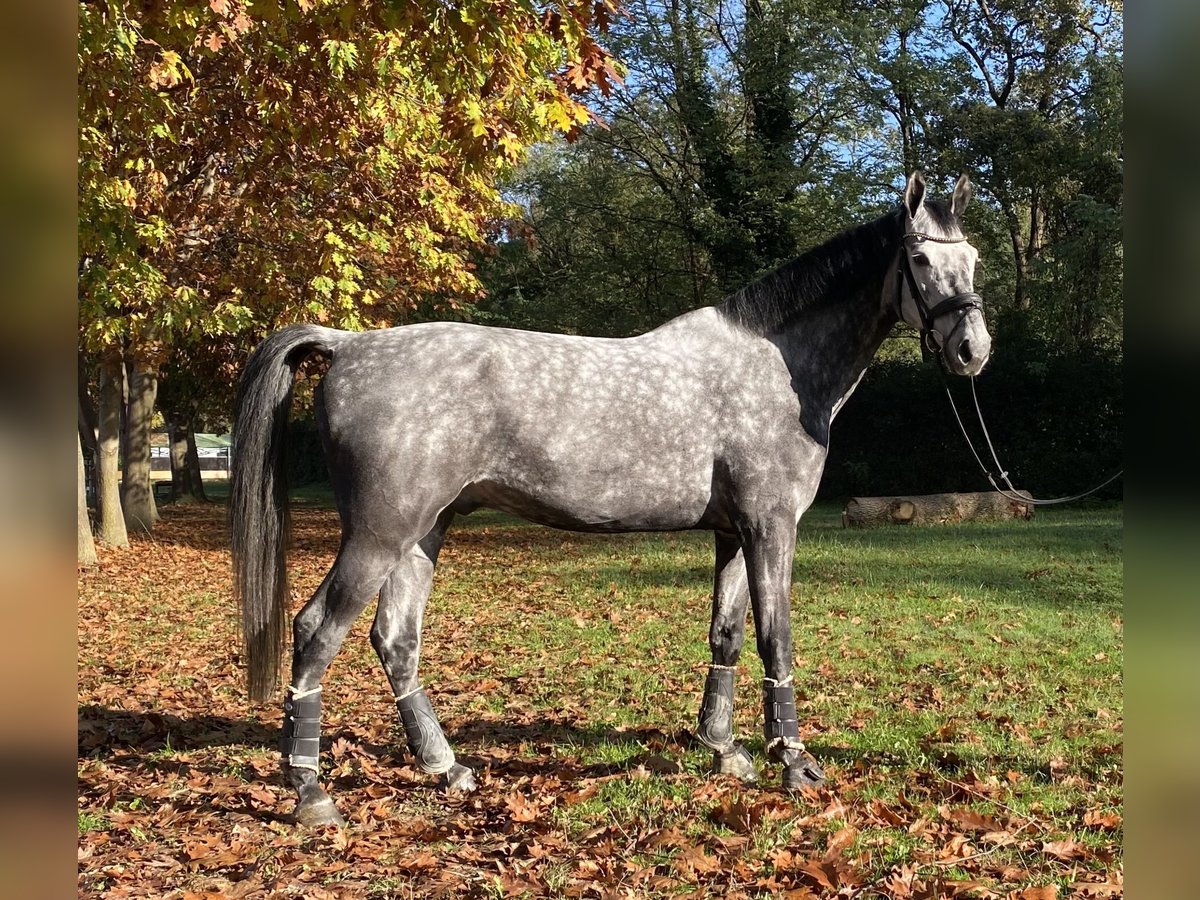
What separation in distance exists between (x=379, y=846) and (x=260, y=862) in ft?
1.47

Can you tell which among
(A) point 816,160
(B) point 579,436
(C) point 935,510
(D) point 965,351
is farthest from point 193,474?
(D) point 965,351

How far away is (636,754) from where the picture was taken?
502 centimetres

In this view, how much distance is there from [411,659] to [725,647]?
1557 mm

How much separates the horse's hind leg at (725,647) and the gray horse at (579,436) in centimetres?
3

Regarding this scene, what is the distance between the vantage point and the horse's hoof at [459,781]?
4.51 m

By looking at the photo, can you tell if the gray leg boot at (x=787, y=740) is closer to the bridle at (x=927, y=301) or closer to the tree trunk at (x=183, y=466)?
the bridle at (x=927, y=301)

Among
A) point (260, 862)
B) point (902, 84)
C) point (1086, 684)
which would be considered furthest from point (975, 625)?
point (902, 84)

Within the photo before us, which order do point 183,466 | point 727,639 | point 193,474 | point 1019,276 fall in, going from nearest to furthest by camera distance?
point 727,639 → point 1019,276 → point 193,474 → point 183,466

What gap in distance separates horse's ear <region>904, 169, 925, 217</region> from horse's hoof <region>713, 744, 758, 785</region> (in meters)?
2.68

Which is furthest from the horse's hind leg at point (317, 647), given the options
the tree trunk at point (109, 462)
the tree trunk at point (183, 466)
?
the tree trunk at point (183, 466)

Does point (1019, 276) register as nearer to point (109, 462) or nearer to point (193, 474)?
point (109, 462)

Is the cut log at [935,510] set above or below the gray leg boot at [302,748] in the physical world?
above

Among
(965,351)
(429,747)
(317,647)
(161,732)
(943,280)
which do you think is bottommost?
(161,732)
